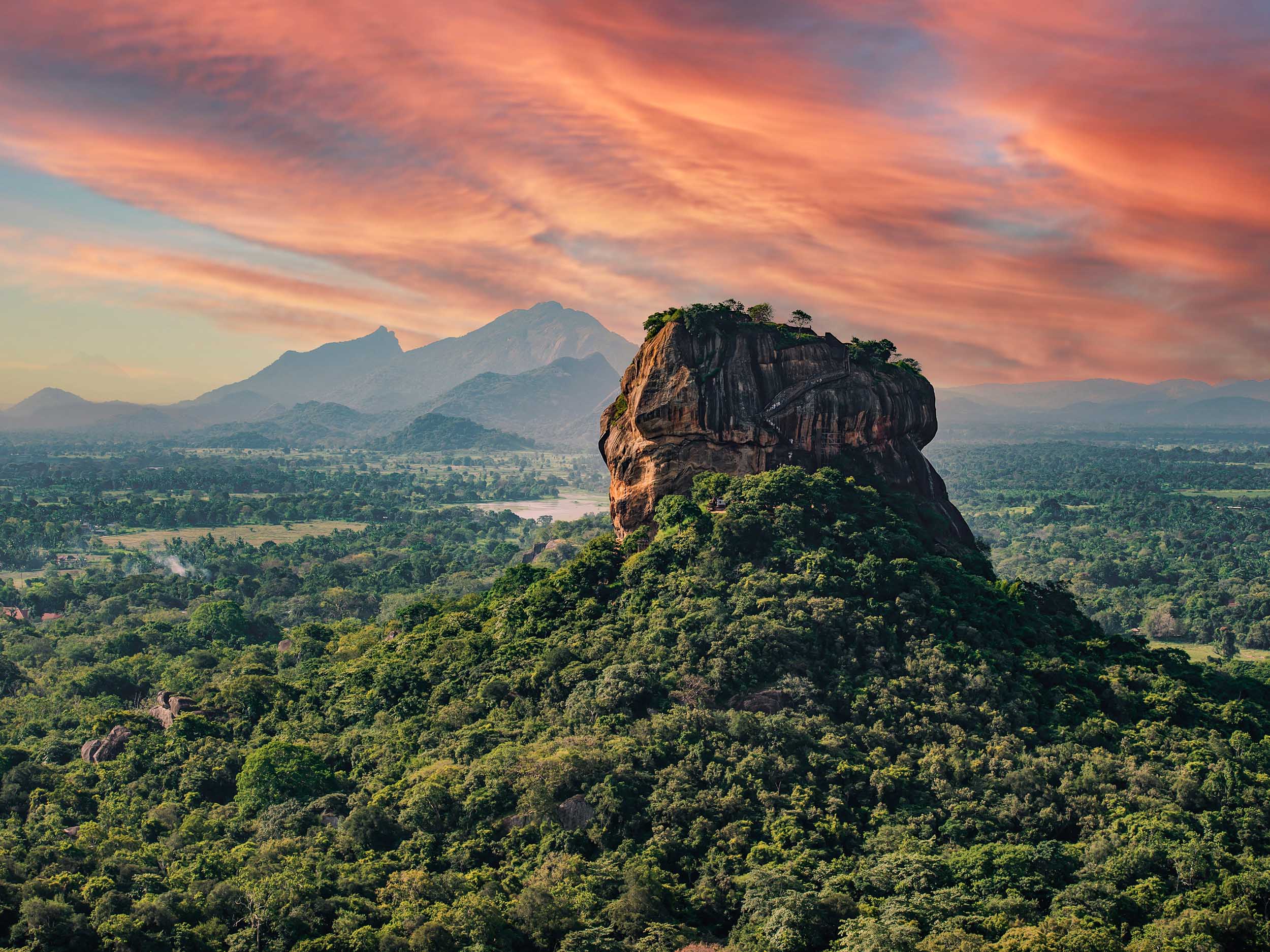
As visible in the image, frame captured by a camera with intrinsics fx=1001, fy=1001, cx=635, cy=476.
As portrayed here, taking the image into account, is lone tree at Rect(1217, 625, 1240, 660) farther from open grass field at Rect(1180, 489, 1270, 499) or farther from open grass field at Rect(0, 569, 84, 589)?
open grass field at Rect(0, 569, 84, 589)

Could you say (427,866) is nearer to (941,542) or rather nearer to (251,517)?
(941,542)

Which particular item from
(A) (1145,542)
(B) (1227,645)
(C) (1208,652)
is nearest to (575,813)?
(C) (1208,652)

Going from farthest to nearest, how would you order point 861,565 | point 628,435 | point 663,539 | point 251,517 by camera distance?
1. point 251,517
2. point 628,435
3. point 663,539
4. point 861,565

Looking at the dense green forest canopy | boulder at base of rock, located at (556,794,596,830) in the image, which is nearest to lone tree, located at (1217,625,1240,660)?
the dense green forest canopy

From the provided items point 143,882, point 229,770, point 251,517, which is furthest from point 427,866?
point 251,517

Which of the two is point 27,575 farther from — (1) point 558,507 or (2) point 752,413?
(2) point 752,413

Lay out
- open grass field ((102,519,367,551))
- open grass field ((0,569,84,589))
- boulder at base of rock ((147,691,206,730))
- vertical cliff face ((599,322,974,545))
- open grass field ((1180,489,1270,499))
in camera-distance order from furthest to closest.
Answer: open grass field ((1180,489,1270,499)) < open grass field ((102,519,367,551)) < open grass field ((0,569,84,589)) < vertical cliff face ((599,322,974,545)) < boulder at base of rock ((147,691,206,730))
